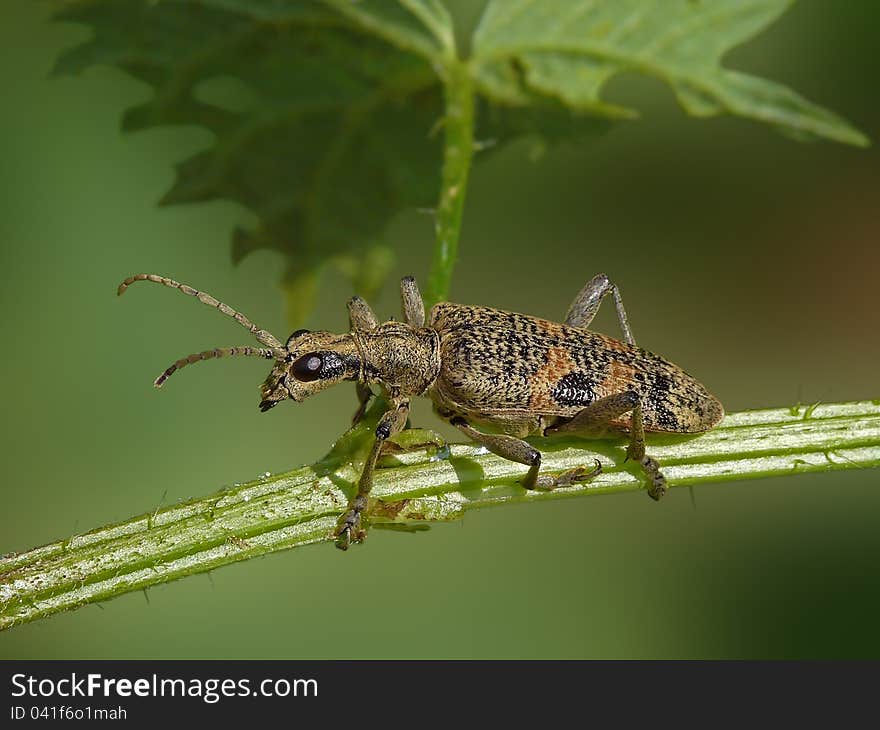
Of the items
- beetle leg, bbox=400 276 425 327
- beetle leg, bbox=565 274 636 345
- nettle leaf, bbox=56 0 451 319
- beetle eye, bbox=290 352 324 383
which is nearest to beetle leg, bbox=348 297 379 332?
beetle leg, bbox=400 276 425 327

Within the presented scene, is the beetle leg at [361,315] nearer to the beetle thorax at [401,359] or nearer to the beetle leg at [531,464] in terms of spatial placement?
the beetle thorax at [401,359]

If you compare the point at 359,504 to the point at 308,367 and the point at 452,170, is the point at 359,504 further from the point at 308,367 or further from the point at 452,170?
the point at 452,170

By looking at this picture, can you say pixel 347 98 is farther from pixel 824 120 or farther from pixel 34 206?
pixel 34 206

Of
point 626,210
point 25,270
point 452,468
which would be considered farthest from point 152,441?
point 626,210

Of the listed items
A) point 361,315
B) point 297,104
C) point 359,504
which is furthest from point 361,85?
point 359,504

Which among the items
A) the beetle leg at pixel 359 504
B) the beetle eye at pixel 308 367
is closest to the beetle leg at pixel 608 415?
the beetle leg at pixel 359 504

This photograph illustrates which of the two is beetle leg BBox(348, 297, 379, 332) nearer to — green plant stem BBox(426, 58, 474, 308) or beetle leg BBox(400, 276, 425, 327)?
beetle leg BBox(400, 276, 425, 327)
